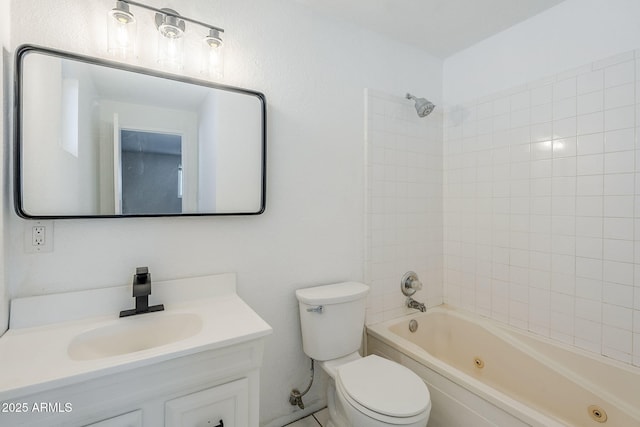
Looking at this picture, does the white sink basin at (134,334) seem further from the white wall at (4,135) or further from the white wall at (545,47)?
the white wall at (545,47)

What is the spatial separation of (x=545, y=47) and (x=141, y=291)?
8.09 ft

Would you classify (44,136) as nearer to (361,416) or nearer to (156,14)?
(156,14)

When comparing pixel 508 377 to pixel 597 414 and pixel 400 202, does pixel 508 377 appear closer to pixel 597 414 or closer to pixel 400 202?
pixel 597 414

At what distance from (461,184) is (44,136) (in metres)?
2.32

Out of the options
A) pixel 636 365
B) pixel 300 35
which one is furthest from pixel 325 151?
pixel 636 365

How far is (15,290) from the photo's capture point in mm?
1088

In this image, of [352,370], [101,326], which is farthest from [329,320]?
[101,326]

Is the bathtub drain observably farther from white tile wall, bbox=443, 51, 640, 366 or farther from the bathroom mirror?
the bathroom mirror

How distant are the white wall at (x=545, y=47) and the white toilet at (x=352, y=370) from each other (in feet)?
5.38

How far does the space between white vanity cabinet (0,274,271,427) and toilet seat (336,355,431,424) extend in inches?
17.0

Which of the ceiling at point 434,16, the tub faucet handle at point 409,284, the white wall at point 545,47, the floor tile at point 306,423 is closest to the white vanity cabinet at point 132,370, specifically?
the floor tile at point 306,423

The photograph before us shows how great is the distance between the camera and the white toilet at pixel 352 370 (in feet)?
3.84

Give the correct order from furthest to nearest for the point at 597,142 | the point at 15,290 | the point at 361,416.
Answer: the point at 597,142 → the point at 361,416 → the point at 15,290

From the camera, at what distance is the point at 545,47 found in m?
1.75
